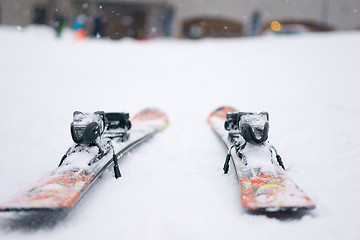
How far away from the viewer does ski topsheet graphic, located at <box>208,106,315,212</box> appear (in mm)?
2582

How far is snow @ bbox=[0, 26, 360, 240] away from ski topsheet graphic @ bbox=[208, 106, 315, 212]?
0.14 meters

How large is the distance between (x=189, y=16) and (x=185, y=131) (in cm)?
1867

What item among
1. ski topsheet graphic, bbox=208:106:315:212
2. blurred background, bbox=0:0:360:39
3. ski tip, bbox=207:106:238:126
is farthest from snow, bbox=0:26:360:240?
blurred background, bbox=0:0:360:39

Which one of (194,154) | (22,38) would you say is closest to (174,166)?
(194,154)

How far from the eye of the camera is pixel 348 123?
5453mm

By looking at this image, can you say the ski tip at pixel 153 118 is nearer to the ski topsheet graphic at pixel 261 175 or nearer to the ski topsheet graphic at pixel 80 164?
the ski topsheet graphic at pixel 80 164

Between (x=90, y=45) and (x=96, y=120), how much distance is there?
1277 cm

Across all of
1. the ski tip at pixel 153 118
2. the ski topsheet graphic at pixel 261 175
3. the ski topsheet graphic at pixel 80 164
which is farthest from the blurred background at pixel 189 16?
the ski topsheet graphic at pixel 261 175

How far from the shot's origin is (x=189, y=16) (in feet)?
74.4

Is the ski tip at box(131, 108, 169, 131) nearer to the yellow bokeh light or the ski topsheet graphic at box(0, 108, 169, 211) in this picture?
the ski topsheet graphic at box(0, 108, 169, 211)

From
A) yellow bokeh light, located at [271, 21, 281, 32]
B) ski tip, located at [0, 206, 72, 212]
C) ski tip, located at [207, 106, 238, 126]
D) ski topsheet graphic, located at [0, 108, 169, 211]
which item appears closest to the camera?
ski tip, located at [0, 206, 72, 212]

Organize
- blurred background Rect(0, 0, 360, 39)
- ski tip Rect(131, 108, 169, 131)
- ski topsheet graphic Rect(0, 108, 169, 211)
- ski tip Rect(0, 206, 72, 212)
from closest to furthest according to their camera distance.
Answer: ski tip Rect(0, 206, 72, 212), ski topsheet graphic Rect(0, 108, 169, 211), ski tip Rect(131, 108, 169, 131), blurred background Rect(0, 0, 360, 39)

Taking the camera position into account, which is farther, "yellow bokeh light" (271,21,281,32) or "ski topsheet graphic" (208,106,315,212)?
"yellow bokeh light" (271,21,281,32)

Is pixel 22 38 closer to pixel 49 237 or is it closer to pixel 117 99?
pixel 117 99
